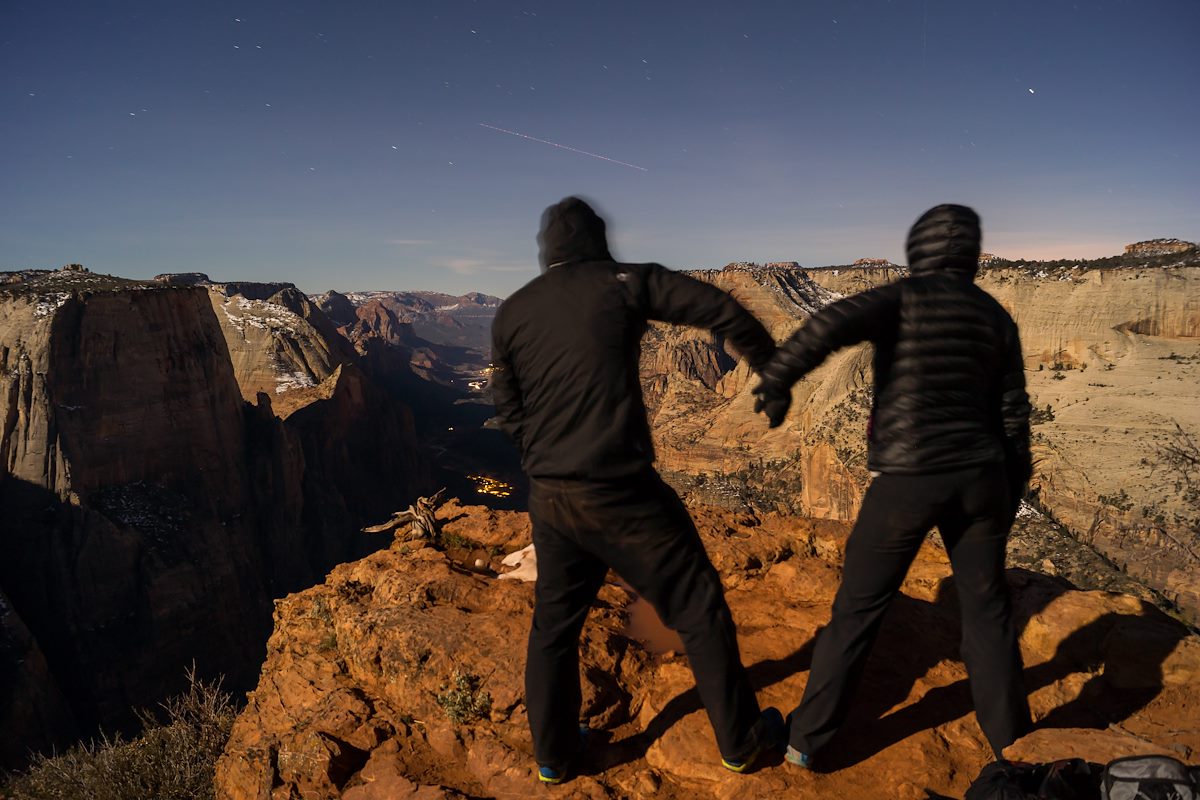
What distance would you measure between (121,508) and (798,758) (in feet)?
110

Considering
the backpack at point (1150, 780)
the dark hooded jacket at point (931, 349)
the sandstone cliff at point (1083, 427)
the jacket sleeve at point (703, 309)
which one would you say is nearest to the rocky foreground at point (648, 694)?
the backpack at point (1150, 780)

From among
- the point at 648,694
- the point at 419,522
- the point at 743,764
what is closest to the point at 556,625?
the point at 743,764

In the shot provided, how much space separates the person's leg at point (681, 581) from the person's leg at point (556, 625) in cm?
16

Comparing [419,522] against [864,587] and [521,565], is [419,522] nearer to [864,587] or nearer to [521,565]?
[521,565]

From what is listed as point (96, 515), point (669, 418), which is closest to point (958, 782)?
point (96, 515)

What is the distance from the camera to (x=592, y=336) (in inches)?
86.8

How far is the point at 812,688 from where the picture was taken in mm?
2572

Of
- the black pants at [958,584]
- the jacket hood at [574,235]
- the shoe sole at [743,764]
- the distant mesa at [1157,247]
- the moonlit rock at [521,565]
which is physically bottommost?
the moonlit rock at [521,565]

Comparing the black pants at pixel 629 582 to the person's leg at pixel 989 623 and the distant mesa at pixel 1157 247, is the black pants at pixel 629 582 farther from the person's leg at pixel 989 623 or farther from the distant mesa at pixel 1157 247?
the distant mesa at pixel 1157 247

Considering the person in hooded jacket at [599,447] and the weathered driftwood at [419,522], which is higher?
the person in hooded jacket at [599,447]

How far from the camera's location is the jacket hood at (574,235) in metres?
2.33

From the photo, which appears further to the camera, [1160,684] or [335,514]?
[335,514]

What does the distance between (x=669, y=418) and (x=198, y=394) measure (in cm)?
4605

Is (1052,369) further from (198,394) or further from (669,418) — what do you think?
(198,394)
